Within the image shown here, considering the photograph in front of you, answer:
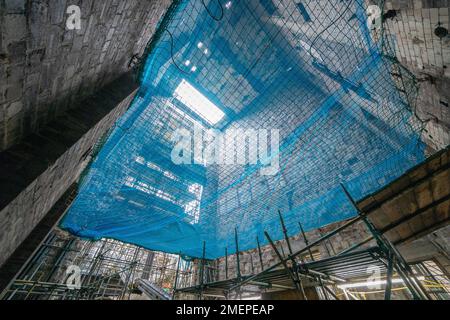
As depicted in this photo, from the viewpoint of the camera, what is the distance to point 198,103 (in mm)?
5719

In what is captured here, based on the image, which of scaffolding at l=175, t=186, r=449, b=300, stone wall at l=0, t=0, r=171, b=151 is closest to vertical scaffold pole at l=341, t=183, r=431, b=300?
scaffolding at l=175, t=186, r=449, b=300

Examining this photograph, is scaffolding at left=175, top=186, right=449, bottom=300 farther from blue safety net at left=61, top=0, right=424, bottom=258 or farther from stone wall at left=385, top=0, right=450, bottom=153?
stone wall at left=385, top=0, right=450, bottom=153

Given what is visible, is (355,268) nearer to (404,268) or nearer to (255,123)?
(404,268)

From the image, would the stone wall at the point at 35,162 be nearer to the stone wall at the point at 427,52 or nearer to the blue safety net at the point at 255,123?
the blue safety net at the point at 255,123

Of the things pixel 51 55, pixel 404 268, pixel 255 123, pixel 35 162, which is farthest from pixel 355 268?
pixel 51 55

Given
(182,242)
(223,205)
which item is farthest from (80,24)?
(182,242)

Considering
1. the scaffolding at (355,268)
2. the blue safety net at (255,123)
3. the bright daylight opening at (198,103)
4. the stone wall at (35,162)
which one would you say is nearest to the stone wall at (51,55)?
the stone wall at (35,162)

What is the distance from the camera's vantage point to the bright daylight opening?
205 inches

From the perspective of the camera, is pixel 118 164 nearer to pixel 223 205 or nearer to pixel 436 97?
pixel 223 205

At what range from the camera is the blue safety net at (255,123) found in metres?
4.25

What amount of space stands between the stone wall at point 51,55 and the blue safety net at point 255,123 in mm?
1250

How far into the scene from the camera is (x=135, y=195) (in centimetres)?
560

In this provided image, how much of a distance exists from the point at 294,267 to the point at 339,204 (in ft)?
11.4

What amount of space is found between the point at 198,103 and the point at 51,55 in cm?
395
